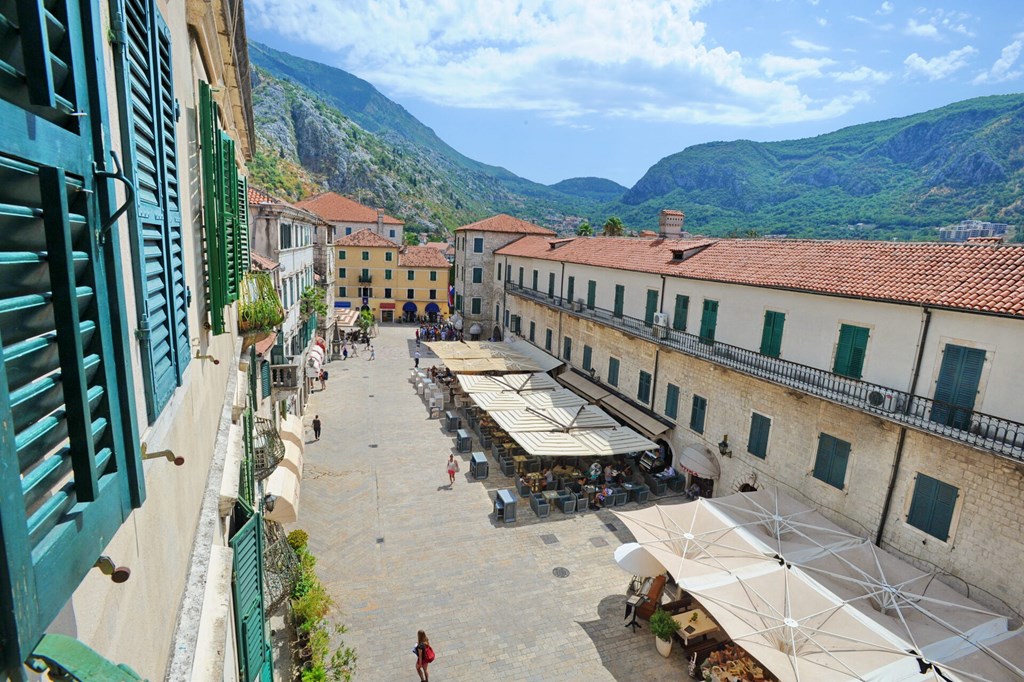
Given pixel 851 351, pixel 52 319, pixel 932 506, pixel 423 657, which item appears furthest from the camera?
pixel 851 351

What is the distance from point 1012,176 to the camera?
110 metres

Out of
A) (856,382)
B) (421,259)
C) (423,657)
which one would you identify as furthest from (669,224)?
(421,259)

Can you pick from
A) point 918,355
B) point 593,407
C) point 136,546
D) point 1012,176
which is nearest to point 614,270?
point 593,407

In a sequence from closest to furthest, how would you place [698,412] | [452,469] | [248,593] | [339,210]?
[248,593]
[698,412]
[452,469]
[339,210]

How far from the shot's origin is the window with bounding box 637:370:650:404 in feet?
74.4

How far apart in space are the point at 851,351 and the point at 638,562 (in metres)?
8.29

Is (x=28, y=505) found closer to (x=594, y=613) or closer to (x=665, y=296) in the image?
(x=594, y=613)

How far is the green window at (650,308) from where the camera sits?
22766 millimetres

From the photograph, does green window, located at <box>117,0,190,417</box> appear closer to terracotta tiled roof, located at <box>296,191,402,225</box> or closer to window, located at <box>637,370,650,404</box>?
window, located at <box>637,370,650,404</box>

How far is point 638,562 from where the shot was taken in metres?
13.3

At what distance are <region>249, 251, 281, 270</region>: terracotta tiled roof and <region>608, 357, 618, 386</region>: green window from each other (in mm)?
15197

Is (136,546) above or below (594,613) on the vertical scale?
above

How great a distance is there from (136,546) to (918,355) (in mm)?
15801

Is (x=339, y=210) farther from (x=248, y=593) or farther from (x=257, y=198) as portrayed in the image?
(x=248, y=593)
